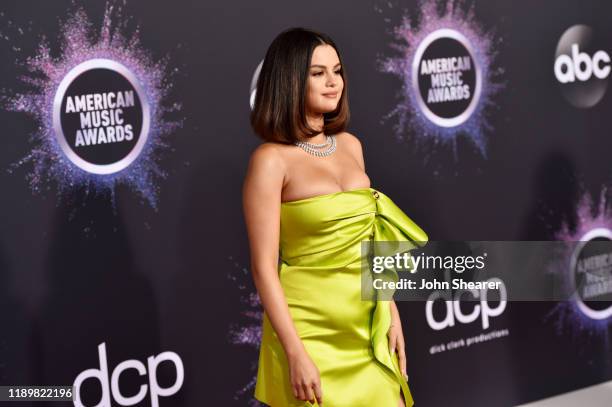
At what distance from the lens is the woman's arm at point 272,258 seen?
225 cm

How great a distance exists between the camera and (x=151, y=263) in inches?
131

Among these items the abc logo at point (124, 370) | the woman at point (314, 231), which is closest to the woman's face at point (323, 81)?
the woman at point (314, 231)

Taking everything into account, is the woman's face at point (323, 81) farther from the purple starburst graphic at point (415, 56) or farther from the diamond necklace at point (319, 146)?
the purple starburst graphic at point (415, 56)

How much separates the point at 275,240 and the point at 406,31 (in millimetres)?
1862

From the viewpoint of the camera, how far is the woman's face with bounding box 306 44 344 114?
2.38m

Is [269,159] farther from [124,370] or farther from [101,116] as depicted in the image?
[124,370]

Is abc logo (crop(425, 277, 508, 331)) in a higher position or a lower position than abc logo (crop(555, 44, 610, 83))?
lower

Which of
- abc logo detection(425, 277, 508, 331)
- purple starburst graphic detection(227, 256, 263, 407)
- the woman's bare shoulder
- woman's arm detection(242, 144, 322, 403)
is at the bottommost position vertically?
abc logo detection(425, 277, 508, 331)

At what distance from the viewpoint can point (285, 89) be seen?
2.36m

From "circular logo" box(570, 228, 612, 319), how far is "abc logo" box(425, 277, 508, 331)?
0.47 metres

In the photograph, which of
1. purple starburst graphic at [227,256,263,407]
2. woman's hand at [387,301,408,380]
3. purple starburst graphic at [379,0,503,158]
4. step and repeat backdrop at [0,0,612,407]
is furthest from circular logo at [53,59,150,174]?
woman's hand at [387,301,408,380]

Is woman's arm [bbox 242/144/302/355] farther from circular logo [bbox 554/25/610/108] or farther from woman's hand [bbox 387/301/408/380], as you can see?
circular logo [bbox 554/25/610/108]

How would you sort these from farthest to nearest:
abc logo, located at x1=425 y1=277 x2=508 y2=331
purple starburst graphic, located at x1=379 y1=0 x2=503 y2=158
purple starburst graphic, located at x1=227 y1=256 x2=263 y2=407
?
abc logo, located at x1=425 y1=277 x2=508 y2=331 → purple starburst graphic, located at x1=379 y1=0 x2=503 y2=158 → purple starburst graphic, located at x1=227 y1=256 x2=263 y2=407

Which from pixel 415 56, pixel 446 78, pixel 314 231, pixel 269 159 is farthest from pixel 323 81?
pixel 446 78
